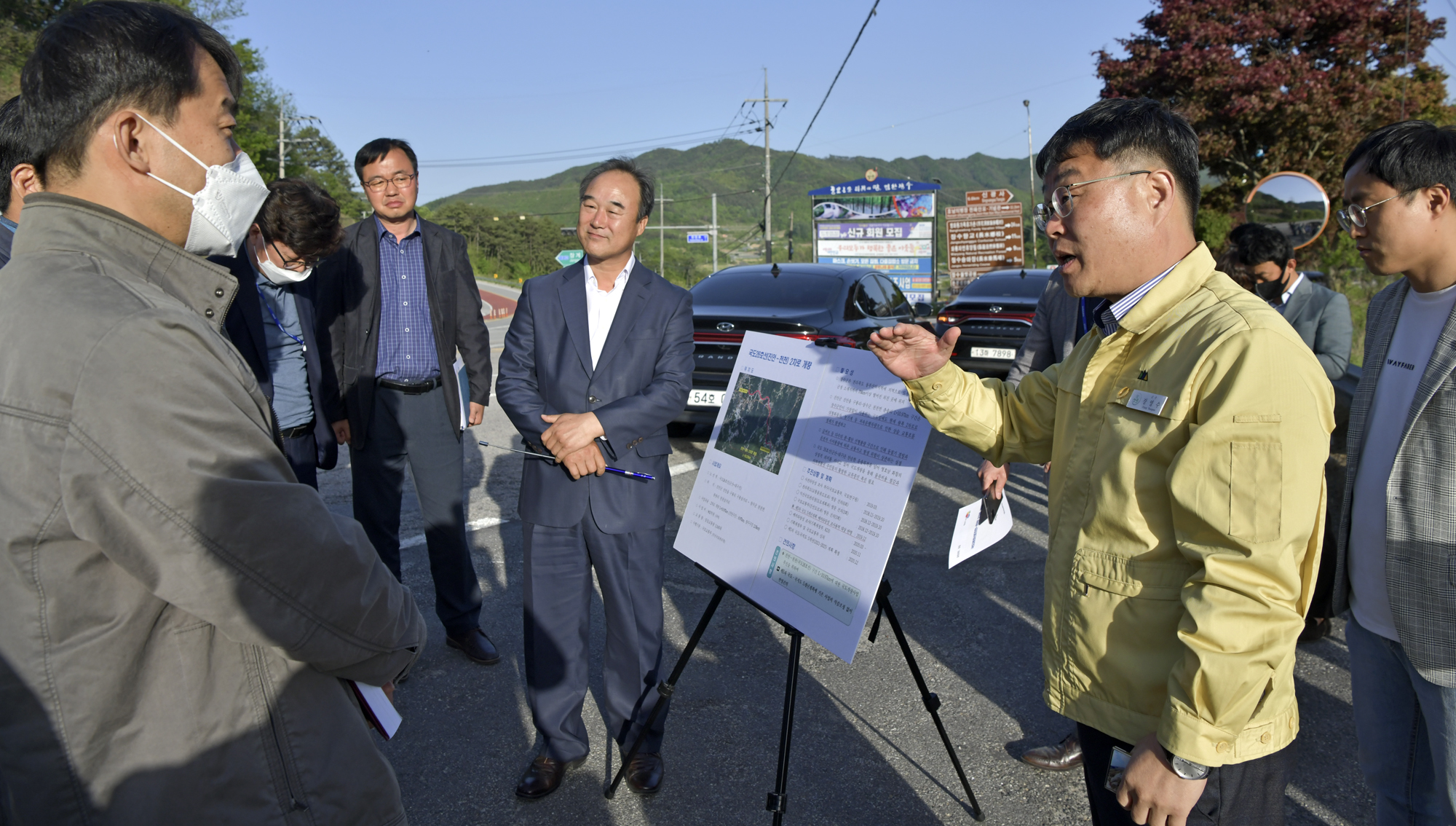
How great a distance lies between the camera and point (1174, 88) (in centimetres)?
1159

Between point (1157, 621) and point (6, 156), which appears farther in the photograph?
point (6, 156)

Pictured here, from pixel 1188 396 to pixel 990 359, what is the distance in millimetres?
8109

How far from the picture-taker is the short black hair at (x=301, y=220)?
3.12 metres

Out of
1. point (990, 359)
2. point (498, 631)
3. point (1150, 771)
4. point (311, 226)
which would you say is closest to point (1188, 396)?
point (1150, 771)

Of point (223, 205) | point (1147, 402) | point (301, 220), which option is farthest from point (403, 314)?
point (1147, 402)

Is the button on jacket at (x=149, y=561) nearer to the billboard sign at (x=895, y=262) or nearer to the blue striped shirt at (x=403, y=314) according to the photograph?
the blue striped shirt at (x=403, y=314)

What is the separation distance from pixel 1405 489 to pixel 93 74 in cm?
257

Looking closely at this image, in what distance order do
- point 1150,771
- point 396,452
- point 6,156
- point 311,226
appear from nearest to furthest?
point 1150,771, point 6,156, point 311,226, point 396,452

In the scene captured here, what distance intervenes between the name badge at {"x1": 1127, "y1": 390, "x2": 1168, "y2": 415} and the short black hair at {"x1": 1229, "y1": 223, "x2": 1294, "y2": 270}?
10.8ft

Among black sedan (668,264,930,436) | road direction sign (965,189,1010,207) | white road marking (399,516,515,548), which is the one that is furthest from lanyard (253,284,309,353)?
road direction sign (965,189,1010,207)

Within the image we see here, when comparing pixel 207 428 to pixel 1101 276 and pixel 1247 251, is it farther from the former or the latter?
pixel 1247 251

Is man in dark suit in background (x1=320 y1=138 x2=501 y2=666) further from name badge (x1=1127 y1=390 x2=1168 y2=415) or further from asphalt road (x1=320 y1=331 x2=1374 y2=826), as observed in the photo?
name badge (x1=1127 y1=390 x2=1168 y2=415)

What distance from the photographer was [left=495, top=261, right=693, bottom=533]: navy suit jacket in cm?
281

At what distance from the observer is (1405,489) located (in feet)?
5.98
